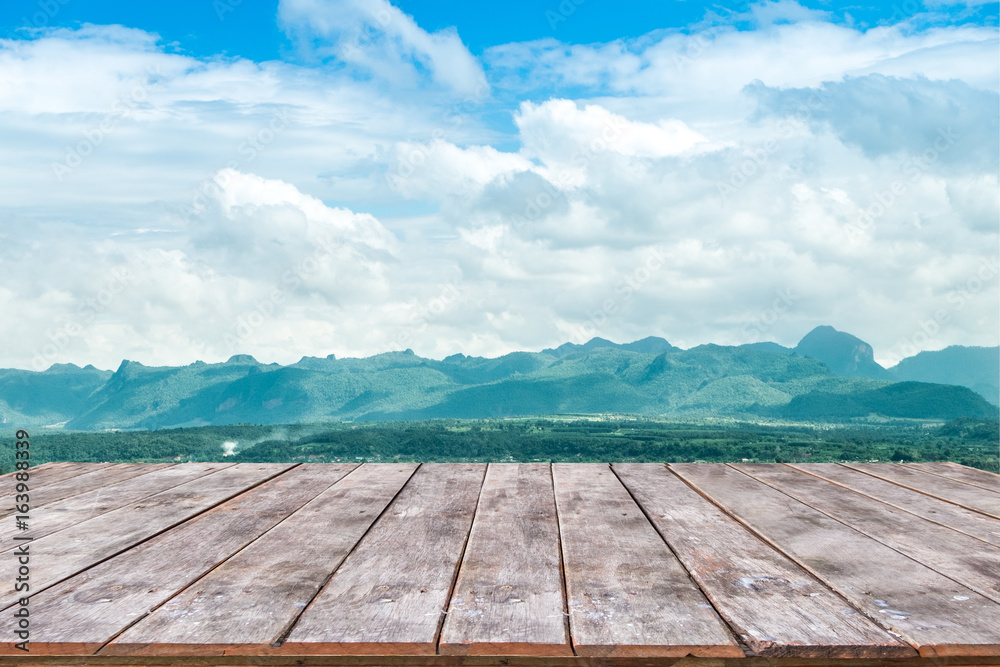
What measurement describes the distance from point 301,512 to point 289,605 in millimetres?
1120

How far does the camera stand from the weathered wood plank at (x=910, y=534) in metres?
2.03

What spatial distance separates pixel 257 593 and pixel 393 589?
0.35m

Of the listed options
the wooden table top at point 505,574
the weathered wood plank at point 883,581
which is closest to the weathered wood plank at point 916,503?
the wooden table top at point 505,574

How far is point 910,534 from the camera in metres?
2.47

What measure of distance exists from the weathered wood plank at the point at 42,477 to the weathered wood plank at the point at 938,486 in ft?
13.1

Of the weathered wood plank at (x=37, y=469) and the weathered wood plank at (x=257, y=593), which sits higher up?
the weathered wood plank at (x=37, y=469)

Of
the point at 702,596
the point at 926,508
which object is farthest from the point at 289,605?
the point at 926,508

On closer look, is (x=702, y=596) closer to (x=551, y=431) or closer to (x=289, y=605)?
(x=289, y=605)

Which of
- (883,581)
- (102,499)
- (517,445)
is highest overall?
(102,499)

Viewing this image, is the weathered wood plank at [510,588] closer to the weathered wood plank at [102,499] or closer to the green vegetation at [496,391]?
the weathered wood plank at [102,499]

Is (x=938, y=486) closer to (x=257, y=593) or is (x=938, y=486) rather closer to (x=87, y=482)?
(x=257, y=593)

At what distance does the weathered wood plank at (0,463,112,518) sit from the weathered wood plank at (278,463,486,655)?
1.71m

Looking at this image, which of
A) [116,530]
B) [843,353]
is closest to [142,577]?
[116,530]

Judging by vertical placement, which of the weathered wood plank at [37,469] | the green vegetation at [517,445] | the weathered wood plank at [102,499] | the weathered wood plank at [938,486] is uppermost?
the weathered wood plank at [37,469]
